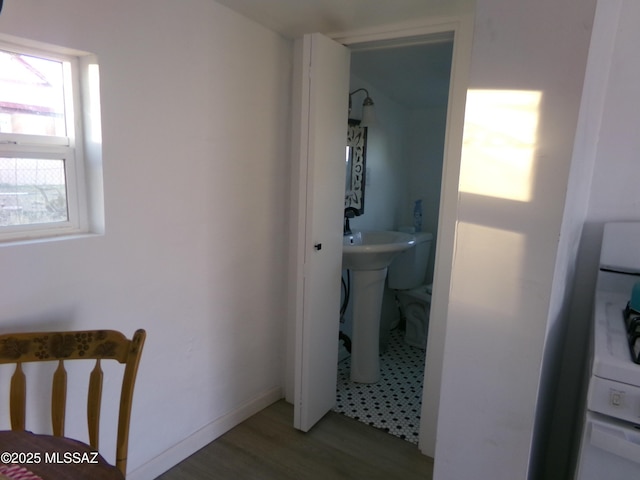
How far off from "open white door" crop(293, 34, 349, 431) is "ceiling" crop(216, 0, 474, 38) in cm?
10

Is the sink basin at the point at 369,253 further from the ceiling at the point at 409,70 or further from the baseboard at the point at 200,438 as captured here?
the ceiling at the point at 409,70

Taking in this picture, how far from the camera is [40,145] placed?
139 centimetres

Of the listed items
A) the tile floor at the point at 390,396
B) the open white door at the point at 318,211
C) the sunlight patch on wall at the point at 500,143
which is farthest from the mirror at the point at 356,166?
the sunlight patch on wall at the point at 500,143

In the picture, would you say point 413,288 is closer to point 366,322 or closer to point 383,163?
point 366,322

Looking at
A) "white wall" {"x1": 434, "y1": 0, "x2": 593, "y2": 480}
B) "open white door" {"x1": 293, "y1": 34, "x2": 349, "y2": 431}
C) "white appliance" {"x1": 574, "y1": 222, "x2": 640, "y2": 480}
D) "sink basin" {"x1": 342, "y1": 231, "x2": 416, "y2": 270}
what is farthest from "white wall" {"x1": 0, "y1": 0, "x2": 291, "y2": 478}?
"white appliance" {"x1": 574, "y1": 222, "x2": 640, "y2": 480}

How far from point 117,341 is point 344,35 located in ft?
5.61

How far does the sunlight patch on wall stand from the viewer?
3.40ft

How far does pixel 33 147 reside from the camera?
1372 millimetres

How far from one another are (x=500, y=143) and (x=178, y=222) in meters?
1.30

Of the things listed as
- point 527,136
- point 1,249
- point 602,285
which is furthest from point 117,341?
point 602,285

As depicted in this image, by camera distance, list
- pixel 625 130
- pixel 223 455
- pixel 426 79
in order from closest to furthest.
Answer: pixel 625 130, pixel 223 455, pixel 426 79

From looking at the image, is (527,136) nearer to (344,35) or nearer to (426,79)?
(344,35)

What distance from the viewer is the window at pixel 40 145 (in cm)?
132

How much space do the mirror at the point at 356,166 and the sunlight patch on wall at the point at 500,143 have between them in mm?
1726
